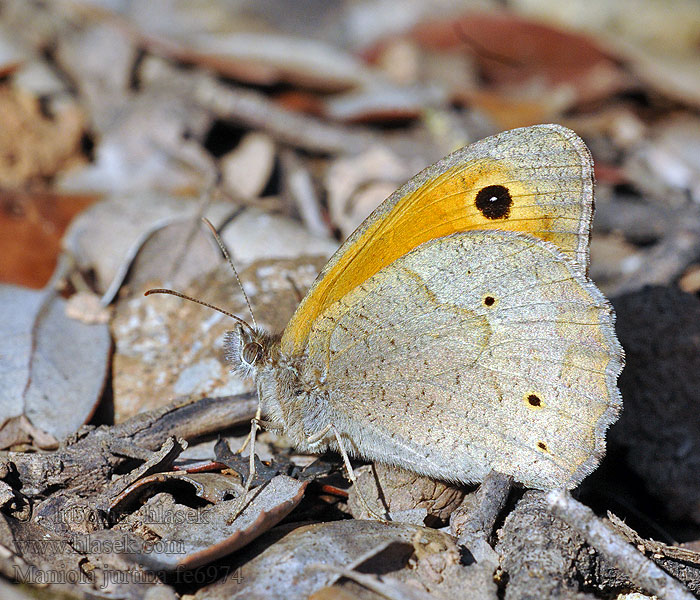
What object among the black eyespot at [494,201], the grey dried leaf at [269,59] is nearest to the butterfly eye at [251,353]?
the black eyespot at [494,201]

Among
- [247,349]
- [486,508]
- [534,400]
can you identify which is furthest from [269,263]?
[486,508]

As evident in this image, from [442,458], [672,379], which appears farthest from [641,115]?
[442,458]

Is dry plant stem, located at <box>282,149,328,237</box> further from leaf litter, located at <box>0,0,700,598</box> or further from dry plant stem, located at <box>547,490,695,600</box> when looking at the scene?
dry plant stem, located at <box>547,490,695,600</box>

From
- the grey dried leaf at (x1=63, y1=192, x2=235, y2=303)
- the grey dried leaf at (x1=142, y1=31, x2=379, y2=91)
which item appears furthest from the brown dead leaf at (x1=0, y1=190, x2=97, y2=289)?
the grey dried leaf at (x1=142, y1=31, x2=379, y2=91)

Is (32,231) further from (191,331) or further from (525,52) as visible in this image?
(525,52)

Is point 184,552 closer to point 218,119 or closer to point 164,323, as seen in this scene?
point 164,323
